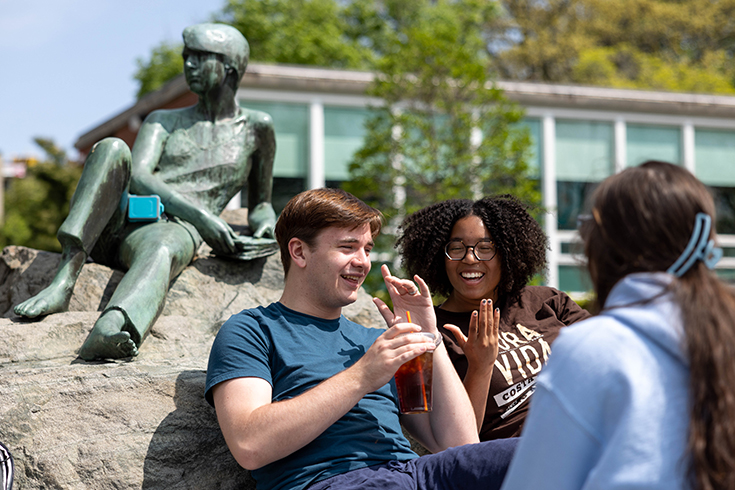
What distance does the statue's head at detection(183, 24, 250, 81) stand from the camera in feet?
13.6

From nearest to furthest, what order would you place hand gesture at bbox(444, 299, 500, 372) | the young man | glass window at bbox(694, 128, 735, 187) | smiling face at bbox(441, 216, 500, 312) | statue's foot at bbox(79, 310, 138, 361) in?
1. the young man
2. hand gesture at bbox(444, 299, 500, 372)
3. statue's foot at bbox(79, 310, 138, 361)
4. smiling face at bbox(441, 216, 500, 312)
5. glass window at bbox(694, 128, 735, 187)

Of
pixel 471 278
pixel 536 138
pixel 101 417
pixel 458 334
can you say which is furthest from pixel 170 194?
pixel 536 138

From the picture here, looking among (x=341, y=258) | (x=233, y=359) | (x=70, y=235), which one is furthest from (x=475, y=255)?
(x=70, y=235)

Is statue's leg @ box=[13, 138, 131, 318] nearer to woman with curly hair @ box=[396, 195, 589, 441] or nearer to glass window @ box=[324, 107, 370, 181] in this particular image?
woman with curly hair @ box=[396, 195, 589, 441]

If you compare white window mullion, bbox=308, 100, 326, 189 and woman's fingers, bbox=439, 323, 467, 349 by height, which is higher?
white window mullion, bbox=308, 100, 326, 189

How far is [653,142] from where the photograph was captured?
13344mm

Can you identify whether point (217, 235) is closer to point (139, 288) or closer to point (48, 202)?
point (139, 288)

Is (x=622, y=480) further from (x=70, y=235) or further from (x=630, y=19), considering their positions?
(x=630, y=19)

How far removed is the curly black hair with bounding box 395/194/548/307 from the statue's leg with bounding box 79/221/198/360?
3.88 ft

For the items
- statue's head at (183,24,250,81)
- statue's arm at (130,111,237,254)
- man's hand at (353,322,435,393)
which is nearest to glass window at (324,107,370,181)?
statue's head at (183,24,250,81)

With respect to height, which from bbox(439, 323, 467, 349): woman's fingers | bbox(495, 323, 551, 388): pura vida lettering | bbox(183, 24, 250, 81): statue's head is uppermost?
bbox(183, 24, 250, 81): statue's head

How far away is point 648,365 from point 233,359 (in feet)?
4.34

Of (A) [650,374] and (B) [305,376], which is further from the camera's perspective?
(B) [305,376]

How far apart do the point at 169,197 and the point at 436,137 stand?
23.2 ft
